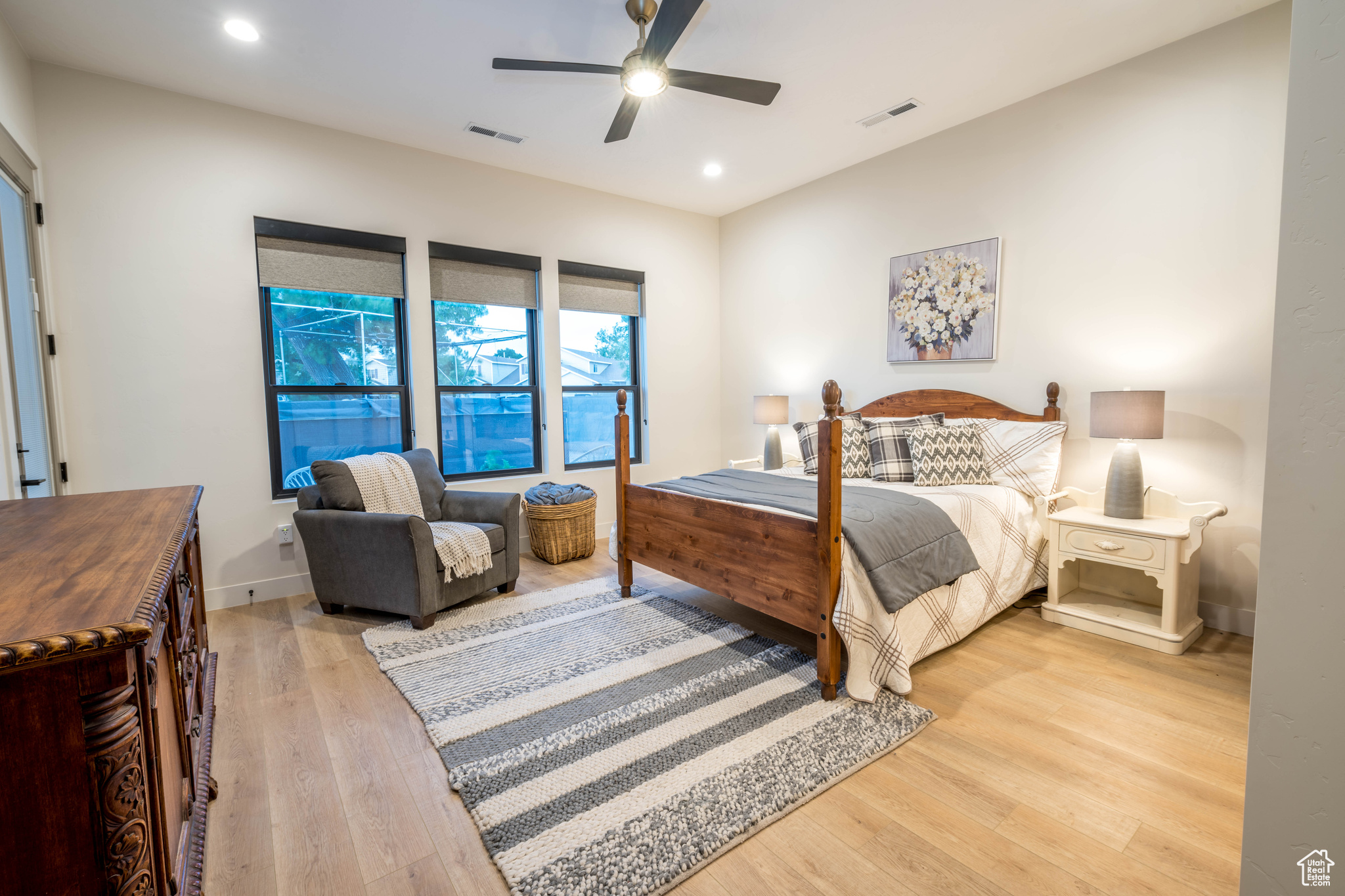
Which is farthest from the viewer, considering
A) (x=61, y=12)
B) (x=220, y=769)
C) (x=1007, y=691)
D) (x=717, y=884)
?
(x=61, y=12)

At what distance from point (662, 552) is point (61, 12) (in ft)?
11.4

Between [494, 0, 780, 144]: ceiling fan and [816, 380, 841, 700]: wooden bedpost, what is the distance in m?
1.40

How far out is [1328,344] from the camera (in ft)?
2.24

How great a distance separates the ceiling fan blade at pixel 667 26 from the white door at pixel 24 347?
102 inches

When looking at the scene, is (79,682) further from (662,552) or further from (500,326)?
(500,326)

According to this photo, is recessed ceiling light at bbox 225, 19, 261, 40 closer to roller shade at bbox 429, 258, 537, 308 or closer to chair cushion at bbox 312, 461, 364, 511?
roller shade at bbox 429, 258, 537, 308

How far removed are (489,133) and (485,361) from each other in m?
1.49

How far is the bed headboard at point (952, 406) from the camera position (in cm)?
329

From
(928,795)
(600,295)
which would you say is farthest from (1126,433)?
(600,295)

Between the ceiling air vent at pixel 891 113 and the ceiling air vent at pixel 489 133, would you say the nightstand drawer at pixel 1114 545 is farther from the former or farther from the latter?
the ceiling air vent at pixel 489 133

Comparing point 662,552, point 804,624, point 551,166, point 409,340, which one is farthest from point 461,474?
point 804,624

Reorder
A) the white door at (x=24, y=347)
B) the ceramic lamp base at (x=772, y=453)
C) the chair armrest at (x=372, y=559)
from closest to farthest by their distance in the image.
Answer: the white door at (x=24, y=347)
the chair armrest at (x=372, y=559)
the ceramic lamp base at (x=772, y=453)

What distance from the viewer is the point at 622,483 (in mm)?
3322

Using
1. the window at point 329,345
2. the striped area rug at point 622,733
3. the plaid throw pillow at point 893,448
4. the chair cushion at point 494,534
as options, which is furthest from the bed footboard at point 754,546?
the window at point 329,345
